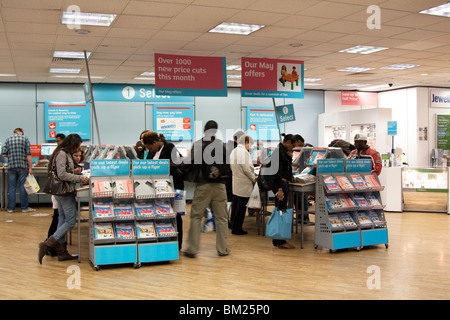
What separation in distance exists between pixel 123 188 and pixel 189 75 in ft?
11.2

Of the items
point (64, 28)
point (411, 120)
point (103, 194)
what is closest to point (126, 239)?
point (103, 194)

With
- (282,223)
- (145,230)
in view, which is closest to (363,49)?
(282,223)

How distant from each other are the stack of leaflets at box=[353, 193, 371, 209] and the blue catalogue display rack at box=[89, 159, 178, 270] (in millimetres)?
2505

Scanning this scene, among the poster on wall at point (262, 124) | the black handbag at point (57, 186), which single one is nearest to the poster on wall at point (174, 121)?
the poster on wall at point (262, 124)

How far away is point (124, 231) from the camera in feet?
17.3

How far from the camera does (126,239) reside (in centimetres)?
521

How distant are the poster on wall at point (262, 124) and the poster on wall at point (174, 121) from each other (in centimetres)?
180

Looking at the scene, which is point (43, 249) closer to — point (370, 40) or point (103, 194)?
point (103, 194)

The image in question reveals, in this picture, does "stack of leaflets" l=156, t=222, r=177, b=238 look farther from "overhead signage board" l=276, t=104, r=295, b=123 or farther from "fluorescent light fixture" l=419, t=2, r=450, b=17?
"overhead signage board" l=276, t=104, r=295, b=123

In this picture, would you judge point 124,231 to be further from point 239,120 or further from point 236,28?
point 239,120

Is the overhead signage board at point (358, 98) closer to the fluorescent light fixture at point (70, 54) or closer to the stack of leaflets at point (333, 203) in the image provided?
the fluorescent light fixture at point (70, 54)

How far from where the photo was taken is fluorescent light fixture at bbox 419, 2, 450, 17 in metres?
6.10

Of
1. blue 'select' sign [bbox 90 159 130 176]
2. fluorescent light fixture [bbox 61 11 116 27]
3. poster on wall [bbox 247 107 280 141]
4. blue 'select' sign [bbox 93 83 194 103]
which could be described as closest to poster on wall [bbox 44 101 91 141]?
blue 'select' sign [bbox 93 83 194 103]

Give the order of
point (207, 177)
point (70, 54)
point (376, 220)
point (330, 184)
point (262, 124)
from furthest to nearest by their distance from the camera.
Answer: point (262, 124)
point (70, 54)
point (376, 220)
point (330, 184)
point (207, 177)
